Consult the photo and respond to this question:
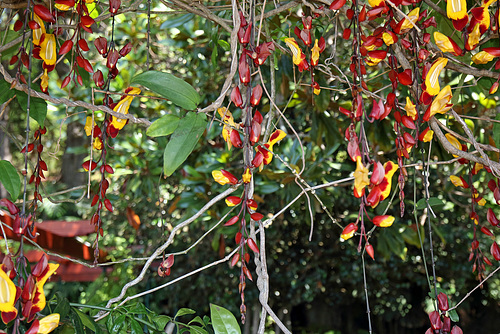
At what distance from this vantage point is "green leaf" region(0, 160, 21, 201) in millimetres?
649

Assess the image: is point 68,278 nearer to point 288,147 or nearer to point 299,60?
point 288,147

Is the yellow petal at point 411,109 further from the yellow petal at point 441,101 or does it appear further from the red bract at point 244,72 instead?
the red bract at point 244,72

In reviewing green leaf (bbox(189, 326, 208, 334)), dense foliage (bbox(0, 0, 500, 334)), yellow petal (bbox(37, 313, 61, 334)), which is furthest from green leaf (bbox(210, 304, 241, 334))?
yellow petal (bbox(37, 313, 61, 334))

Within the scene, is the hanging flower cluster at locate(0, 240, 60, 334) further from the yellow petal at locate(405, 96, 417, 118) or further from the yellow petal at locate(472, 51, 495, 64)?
the yellow petal at locate(472, 51, 495, 64)

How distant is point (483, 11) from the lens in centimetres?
62

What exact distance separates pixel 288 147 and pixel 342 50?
1151 mm

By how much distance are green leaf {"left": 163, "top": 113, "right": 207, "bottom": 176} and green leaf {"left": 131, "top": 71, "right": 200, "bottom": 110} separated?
0.06 ft

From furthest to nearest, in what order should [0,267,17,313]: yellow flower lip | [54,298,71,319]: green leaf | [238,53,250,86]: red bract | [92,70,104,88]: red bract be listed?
[92,70,104,88]: red bract
[54,298,71,319]: green leaf
[238,53,250,86]: red bract
[0,267,17,313]: yellow flower lip

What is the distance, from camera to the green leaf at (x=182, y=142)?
0.54 meters

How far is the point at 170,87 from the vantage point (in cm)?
58

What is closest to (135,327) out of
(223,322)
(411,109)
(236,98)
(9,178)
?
(223,322)

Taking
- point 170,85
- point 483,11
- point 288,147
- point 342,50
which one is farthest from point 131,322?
point 342,50

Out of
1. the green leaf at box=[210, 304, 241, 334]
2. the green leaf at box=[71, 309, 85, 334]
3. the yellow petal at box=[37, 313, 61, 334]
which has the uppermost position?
the yellow petal at box=[37, 313, 61, 334]

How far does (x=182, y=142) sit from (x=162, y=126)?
0.23 ft
